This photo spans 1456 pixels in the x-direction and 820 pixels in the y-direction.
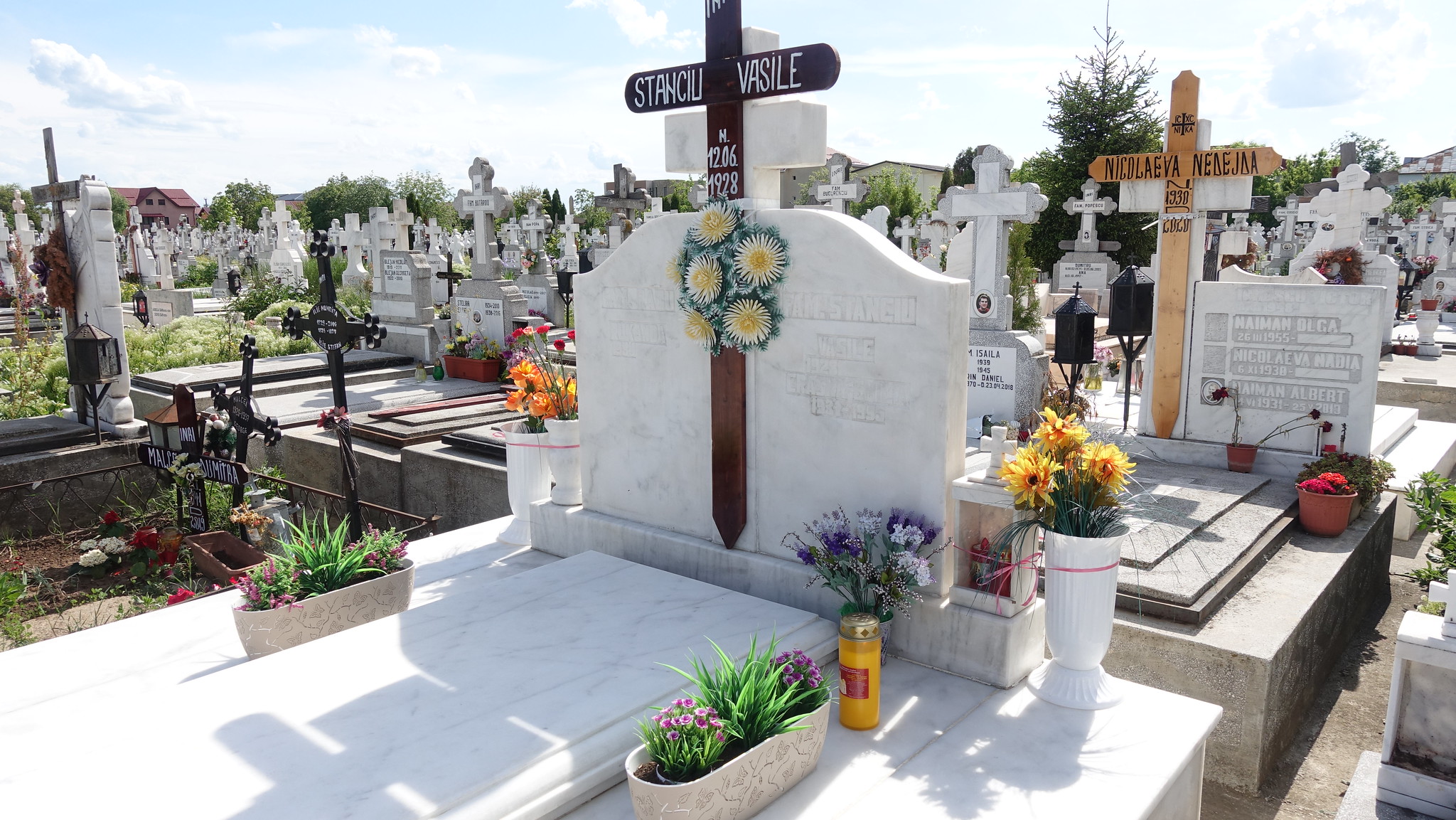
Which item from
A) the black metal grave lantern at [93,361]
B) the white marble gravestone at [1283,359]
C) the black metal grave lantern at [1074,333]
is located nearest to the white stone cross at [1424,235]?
the white marble gravestone at [1283,359]

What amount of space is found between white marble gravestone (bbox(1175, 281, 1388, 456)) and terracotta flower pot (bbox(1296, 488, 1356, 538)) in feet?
4.59

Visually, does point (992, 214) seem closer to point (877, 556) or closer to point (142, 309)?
point (877, 556)

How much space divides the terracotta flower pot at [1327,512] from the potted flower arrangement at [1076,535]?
3.31 metres

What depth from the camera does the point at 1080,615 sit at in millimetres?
3646

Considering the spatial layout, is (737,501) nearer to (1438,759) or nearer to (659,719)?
(659,719)

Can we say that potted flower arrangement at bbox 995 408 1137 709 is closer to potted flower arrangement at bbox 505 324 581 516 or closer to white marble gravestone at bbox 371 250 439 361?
potted flower arrangement at bbox 505 324 581 516

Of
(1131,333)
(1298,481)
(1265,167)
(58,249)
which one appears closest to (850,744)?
(1298,481)

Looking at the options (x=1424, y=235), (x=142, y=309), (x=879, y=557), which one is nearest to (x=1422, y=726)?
(x=879, y=557)

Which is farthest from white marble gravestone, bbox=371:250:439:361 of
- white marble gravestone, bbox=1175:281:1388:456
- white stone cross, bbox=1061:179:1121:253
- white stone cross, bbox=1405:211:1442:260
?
white stone cross, bbox=1405:211:1442:260

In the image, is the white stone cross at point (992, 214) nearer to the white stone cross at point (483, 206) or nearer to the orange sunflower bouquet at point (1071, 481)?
the orange sunflower bouquet at point (1071, 481)

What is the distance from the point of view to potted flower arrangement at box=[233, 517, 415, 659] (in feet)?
13.5

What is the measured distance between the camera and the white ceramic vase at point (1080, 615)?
11.8ft

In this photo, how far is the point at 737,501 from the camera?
454cm

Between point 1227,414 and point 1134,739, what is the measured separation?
5.39 metres
